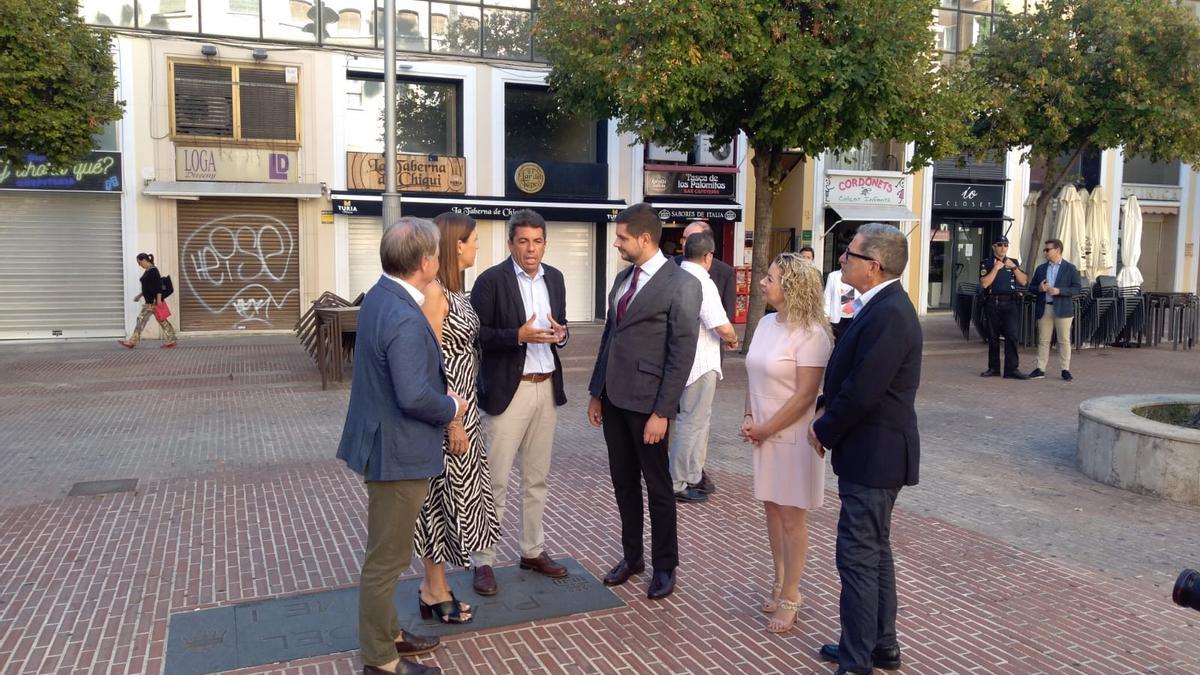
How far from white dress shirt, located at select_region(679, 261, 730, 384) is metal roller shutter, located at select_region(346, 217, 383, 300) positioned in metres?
15.0

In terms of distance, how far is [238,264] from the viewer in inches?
763

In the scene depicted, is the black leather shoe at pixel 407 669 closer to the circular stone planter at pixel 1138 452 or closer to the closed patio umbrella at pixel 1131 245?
the circular stone planter at pixel 1138 452

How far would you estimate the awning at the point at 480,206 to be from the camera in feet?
65.4

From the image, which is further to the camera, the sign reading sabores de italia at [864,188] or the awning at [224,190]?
the sign reading sabores de italia at [864,188]

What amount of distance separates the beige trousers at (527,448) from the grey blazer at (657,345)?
394 mm

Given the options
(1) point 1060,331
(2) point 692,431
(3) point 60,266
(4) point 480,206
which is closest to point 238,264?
(3) point 60,266

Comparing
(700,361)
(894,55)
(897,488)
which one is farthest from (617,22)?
(897,488)

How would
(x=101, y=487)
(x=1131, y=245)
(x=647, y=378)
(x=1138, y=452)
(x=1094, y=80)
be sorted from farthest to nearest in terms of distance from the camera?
(x=1131, y=245), (x=1094, y=80), (x=101, y=487), (x=1138, y=452), (x=647, y=378)

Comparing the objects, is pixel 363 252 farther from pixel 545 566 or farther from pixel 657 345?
pixel 657 345

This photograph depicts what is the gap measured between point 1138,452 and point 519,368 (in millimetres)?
4928

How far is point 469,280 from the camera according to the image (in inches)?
837

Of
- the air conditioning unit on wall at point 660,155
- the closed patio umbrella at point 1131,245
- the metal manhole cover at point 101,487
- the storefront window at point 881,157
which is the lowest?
the metal manhole cover at point 101,487

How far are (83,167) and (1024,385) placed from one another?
1690 cm

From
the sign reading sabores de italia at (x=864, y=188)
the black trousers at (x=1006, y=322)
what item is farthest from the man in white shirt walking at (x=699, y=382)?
the sign reading sabores de italia at (x=864, y=188)
